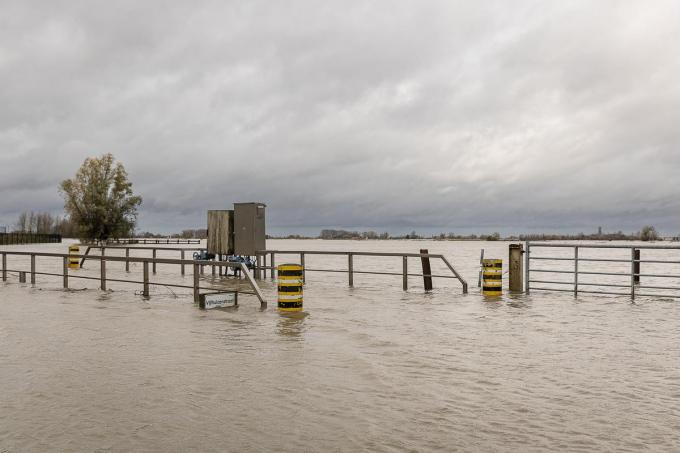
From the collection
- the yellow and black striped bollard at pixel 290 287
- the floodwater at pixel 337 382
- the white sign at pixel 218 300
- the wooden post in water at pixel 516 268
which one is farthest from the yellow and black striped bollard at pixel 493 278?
the white sign at pixel 218 300

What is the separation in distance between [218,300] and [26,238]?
314 ft

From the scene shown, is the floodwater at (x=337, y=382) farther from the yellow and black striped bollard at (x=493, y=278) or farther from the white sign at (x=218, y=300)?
the yellow and black striped bollard at (x=493, y=278)

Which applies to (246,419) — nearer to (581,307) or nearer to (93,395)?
(93,395)

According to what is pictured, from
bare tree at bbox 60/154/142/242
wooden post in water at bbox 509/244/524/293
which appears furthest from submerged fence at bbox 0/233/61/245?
wooden post in water at bbox 509/244/524/293

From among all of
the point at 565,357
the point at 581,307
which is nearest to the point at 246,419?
the point at 565,357

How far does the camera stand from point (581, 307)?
47.7ft

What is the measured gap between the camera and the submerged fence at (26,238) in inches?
3388

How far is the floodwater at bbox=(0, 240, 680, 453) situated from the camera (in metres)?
4.83

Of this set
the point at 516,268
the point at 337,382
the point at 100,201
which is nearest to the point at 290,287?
the point at 337,382

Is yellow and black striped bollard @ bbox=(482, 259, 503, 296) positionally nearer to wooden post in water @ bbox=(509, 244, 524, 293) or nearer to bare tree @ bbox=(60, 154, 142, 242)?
wooden post in water @ bbox=(509, 244, 524, 293)

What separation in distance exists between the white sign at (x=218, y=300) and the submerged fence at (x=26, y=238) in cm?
8355

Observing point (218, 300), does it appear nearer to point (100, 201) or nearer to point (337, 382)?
point (337, 382)

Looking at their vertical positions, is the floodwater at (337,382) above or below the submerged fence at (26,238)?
below

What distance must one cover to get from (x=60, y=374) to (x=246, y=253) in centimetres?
1512
